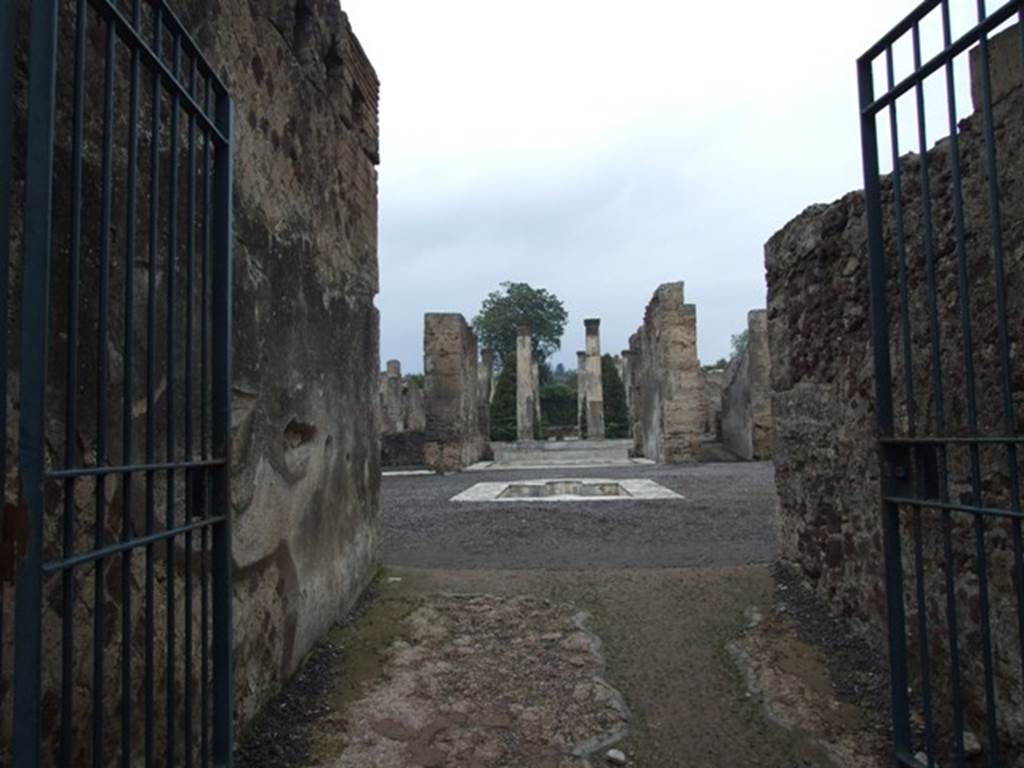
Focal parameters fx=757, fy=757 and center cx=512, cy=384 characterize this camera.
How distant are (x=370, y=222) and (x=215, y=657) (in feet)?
10.3

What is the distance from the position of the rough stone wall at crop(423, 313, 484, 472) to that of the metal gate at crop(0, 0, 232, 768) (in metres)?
12.5

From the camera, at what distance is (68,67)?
1.83m

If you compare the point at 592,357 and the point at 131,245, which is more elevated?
the point at 592,357

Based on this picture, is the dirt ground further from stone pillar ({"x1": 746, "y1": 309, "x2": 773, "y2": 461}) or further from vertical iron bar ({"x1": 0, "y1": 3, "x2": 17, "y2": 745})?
stone pillar ({"x1": 746, "y1": 309, "x2": 773, "y2": 461})

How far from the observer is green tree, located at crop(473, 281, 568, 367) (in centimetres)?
5406

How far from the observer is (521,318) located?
179ft

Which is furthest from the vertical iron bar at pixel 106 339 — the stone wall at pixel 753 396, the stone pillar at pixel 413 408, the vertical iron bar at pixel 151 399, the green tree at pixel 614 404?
the green tree at pixel 614 404

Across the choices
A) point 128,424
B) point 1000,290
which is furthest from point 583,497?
point 128,424

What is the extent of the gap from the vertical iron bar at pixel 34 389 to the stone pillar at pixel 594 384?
28052 mm

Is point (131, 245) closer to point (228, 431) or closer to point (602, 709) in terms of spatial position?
point (228, 431)

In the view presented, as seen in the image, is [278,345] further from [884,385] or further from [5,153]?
[884,385]

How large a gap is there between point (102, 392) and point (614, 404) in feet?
109

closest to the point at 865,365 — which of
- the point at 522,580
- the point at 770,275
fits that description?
the point at 770,275

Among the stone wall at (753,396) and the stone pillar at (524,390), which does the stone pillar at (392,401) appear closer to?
the stone pillar at (524,390)
